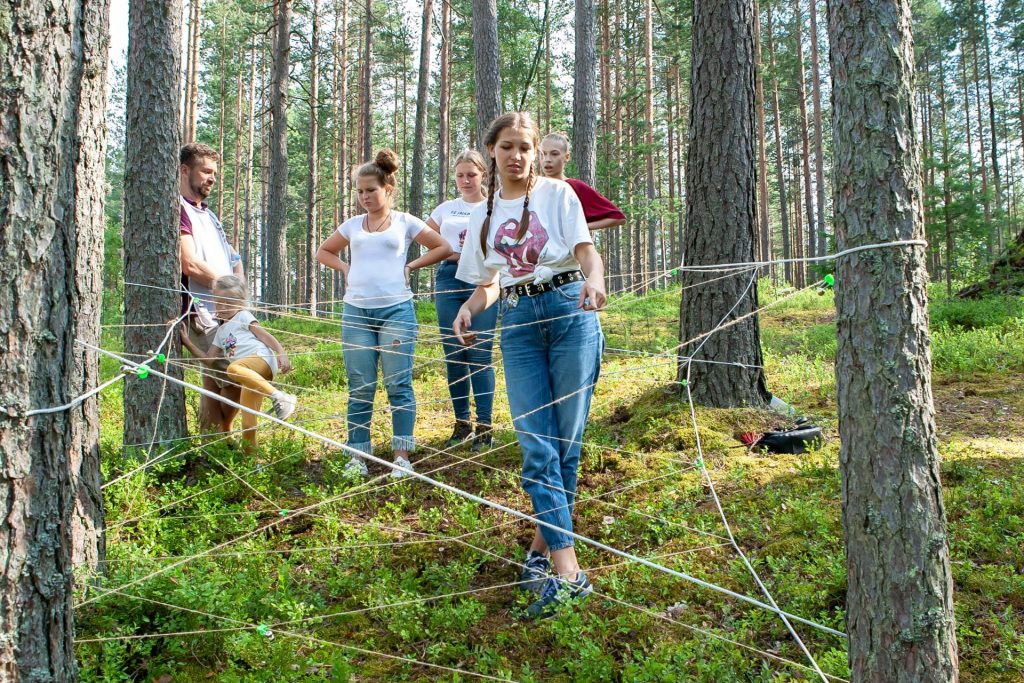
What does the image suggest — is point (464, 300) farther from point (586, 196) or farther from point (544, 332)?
point (544, 332)

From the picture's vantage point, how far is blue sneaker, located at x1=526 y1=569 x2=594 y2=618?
2.77 m

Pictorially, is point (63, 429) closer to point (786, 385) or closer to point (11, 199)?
point (11, 199)

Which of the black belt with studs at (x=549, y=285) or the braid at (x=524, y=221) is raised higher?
the braid at (x=524, y=221)

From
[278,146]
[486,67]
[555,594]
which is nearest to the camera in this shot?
[555,594]

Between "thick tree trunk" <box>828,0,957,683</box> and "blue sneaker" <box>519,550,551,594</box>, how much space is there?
1.36 metres

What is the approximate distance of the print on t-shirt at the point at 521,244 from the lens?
2912mm

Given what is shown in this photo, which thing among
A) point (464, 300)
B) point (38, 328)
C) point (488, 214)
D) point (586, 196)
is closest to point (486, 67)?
point (464, 300)

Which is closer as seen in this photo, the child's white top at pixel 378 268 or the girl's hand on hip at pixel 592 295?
the girl's hand on hip at pixel 592 295

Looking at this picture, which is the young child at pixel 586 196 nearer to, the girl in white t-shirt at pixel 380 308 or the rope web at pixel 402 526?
the rope web at pixel 402 526

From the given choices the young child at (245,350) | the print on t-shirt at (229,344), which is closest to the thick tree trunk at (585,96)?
the young child at (245,350)

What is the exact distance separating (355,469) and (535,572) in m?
1.52

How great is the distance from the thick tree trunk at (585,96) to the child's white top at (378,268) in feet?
20.9

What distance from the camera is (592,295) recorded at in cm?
263

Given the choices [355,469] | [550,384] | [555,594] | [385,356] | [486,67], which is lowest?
[555,594]
